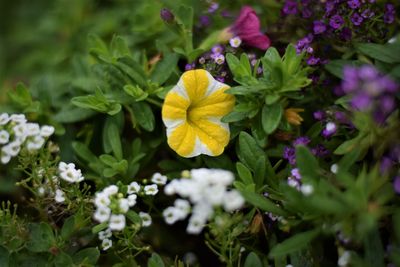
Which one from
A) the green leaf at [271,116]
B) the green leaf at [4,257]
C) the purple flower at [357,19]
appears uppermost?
the purple flower at [357,19]

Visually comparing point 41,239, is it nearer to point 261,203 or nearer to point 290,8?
point 261,203

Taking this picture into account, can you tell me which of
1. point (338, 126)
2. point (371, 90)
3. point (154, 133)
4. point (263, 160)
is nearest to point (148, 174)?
point (154, 133)

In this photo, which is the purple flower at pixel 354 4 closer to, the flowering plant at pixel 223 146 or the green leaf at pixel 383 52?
the flowering plant at pixel 223 146

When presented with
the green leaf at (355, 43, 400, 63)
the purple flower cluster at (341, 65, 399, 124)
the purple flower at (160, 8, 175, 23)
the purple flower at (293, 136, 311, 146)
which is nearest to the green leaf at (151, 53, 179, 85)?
the purple flower at (160, 8, 175, 23)

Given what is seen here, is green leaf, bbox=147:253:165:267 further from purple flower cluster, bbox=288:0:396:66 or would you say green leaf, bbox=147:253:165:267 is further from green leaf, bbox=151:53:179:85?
purple flower cluster, bbox=288:0:396:66

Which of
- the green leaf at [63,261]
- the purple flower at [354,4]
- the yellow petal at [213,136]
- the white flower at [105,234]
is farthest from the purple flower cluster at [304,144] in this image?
the green leaf at [63,261]

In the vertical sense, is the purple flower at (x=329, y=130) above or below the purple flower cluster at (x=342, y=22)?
below
